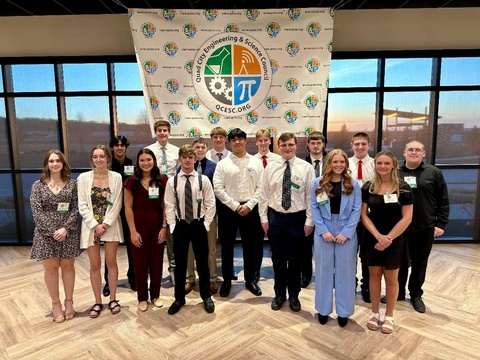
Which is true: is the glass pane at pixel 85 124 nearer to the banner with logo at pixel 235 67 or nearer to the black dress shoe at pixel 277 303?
the banner with logo at pixel 235 67

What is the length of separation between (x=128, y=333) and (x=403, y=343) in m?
2.31

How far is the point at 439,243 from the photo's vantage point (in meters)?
5.03

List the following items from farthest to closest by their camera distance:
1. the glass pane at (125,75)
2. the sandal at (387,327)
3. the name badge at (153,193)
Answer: the glass pane at (125,75)
the name badge at (153,193)
the sandal at (387,327)

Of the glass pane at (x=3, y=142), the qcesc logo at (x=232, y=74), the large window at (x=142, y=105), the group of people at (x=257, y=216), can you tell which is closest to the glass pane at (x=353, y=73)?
the large window at (x=142, y=105)

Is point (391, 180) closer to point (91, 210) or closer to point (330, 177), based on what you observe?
point (330, 177)

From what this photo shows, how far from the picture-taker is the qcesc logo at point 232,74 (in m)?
4.25

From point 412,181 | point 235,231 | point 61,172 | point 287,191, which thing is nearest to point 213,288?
point 235,231

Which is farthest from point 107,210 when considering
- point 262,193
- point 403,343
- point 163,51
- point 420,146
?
Result: point 420,146

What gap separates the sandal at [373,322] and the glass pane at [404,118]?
10.2 ft

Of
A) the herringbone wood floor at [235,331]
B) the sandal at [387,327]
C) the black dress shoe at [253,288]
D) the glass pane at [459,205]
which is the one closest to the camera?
the herringbone wood floor at [235,331]

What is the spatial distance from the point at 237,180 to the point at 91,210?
1426 millimetres

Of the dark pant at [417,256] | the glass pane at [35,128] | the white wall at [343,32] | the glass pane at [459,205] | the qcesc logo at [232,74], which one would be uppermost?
the white wall at [343,32]

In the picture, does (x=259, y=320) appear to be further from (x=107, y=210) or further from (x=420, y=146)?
(x=420, y=146)

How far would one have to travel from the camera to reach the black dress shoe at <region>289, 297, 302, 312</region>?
2.97 metres
